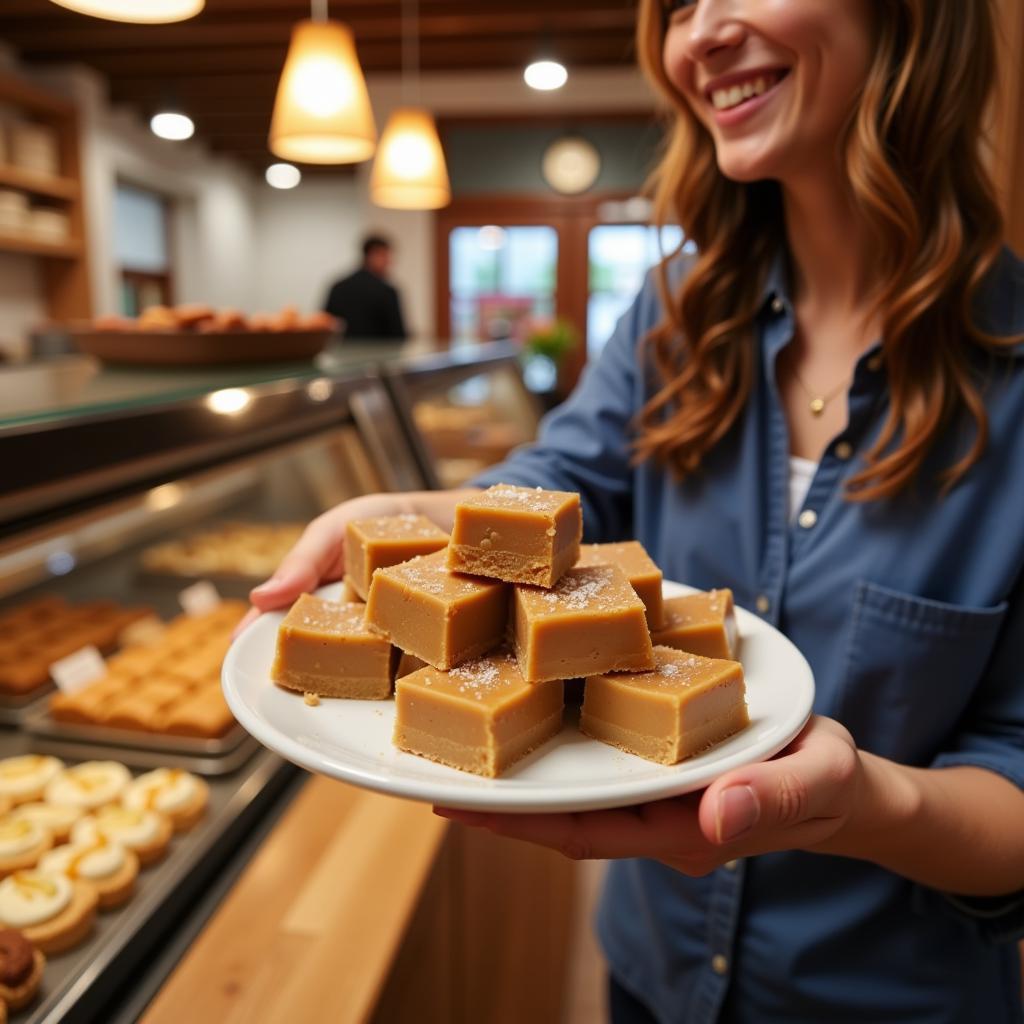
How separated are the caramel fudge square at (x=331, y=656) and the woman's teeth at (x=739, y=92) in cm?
91

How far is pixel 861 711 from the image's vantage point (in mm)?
1352

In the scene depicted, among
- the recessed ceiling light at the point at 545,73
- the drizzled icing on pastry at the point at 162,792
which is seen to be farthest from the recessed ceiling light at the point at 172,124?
the drizzled icing on pastry at the point at 162,792

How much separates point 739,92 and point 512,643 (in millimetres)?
848

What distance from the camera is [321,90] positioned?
154 inches

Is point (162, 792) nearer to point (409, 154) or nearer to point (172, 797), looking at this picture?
point (172, 797)

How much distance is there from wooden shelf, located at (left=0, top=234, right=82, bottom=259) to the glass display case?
6171mm

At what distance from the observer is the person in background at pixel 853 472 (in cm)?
127

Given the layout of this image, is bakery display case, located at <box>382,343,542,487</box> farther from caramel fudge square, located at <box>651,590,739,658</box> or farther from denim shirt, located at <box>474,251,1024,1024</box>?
caramel fudge square, located at <box>651,590,739,658</box>

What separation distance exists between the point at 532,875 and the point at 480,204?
903cm

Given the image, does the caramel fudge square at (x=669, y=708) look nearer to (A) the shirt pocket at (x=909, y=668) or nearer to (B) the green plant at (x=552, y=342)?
(A) the shirt pocket at (x=909, y=668)

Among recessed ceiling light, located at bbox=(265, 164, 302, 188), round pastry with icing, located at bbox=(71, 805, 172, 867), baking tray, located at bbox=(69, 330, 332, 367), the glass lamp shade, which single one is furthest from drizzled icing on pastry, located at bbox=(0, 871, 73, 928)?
recessed ceiling light, located at bbox=(265, 164, 302, 188)

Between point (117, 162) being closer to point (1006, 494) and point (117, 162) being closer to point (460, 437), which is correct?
point (460, 437)

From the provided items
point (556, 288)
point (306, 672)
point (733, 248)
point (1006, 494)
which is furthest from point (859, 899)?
A: point (556, 288)

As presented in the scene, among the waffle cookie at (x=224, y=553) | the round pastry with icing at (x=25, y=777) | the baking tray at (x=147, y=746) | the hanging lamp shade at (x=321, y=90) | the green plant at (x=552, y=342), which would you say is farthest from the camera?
the green plant at (x=552, y=342)
